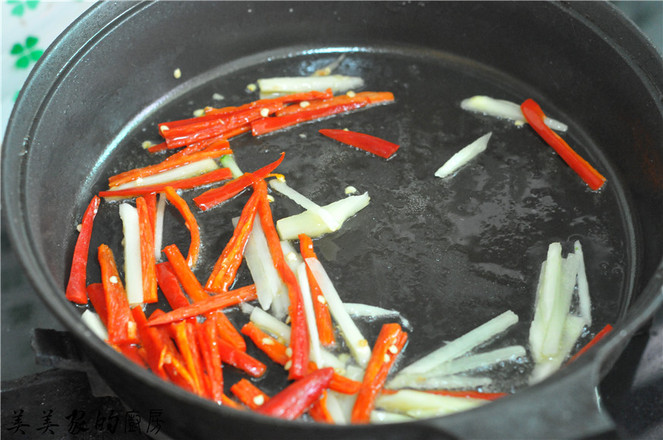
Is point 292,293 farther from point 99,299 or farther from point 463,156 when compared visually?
point 463,156

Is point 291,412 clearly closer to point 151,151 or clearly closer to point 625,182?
point 151,151

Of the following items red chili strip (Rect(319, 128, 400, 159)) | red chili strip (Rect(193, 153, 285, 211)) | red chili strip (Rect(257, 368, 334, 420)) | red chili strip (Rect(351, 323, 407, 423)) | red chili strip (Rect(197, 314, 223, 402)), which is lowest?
red chili strip (Rect(351, 323, 407, 423))

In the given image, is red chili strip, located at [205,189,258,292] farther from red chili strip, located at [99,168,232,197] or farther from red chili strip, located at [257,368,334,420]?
red chili strip, located at [257,368,334,420]

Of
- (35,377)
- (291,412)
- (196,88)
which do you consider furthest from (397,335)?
(196,88)

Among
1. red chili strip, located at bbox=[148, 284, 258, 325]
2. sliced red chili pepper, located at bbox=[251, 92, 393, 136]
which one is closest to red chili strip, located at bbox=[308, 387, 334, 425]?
red chili strip, located at bbox=[148, 284, 258, 325]

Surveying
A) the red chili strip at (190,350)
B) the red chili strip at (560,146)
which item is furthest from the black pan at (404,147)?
the red chili strip at (190,350)

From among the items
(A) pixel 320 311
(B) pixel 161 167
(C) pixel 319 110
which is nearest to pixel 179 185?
(B) pixel 161 167
